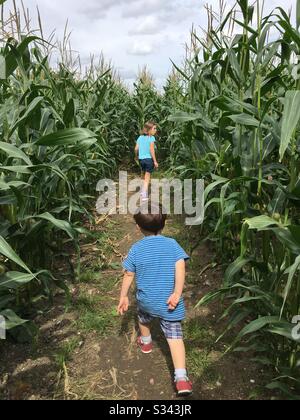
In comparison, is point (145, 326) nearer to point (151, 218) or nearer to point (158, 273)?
point (158, 273)

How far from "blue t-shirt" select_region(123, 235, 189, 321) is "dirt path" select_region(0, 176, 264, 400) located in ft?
1.33

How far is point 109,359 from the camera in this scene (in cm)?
256

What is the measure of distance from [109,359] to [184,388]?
604 millimetres

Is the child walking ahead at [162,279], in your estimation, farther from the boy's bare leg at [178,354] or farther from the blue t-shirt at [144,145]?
the blue t-shirt at [144,145]

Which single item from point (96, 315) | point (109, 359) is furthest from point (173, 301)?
point (96, 315)

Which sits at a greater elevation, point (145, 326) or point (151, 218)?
point (151, 218)

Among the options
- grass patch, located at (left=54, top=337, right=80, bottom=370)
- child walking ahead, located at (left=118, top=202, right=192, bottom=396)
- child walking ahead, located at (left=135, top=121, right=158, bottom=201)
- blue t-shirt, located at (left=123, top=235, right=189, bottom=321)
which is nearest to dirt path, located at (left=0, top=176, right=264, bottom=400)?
grass patch, located at (left=54, top=337, right=80, bottom=370)

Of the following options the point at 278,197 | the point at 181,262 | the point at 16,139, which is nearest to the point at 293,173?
the point at 278,197

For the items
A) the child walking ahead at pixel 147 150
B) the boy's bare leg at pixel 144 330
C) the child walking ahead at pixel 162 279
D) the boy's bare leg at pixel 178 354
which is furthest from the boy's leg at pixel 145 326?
the child walking ahead at pixel 147 150

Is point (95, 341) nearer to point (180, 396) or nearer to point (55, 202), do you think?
point (180, 396)

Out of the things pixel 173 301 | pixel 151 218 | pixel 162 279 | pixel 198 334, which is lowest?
pixel 198 334

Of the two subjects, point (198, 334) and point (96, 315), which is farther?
point (96, 315)

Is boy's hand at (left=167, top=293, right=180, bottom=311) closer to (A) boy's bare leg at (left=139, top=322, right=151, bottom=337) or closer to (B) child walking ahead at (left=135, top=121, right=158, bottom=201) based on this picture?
(A) boy's bare leg at (left=139, top=322, right=151, bottom=337)

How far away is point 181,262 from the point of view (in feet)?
7.64
